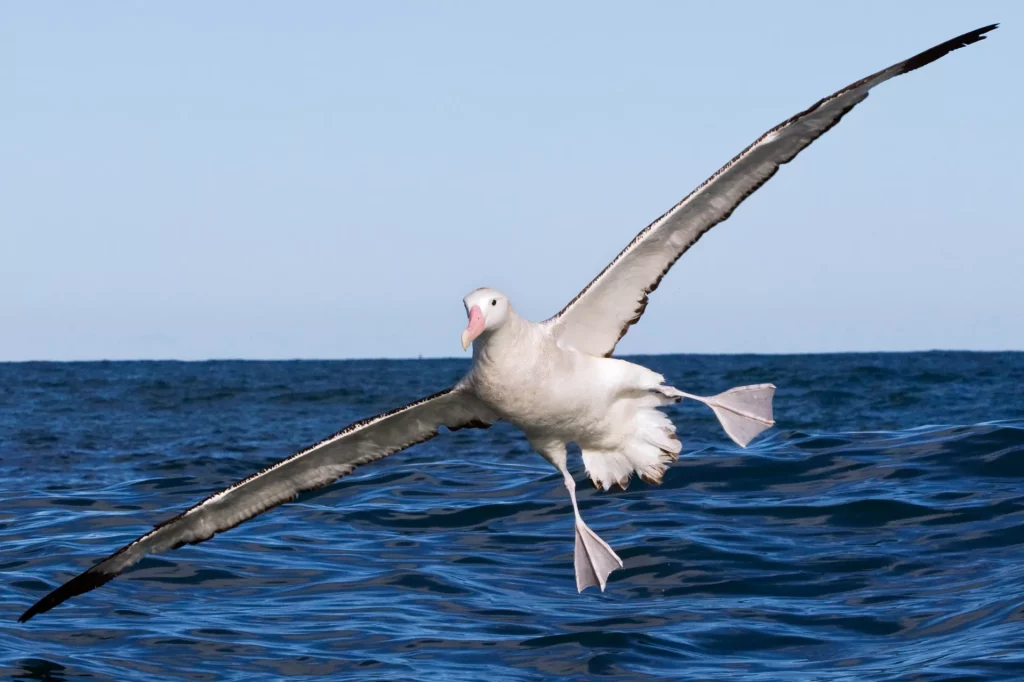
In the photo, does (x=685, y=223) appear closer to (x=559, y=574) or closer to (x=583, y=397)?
(x=583, y=397)

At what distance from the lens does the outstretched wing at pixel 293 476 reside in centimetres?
918

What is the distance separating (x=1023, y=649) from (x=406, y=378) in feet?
181

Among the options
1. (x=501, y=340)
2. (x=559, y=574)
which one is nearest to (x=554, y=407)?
(x=501, y=340)

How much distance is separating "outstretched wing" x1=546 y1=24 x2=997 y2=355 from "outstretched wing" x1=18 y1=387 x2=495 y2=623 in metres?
0.97

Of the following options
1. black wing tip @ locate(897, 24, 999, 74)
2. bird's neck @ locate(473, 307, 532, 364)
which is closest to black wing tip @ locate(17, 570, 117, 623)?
bird's neck @ locate(473, 307, 532, 364)

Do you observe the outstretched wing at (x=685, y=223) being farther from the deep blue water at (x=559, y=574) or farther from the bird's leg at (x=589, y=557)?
the deep blue water at (x=559, y=574)

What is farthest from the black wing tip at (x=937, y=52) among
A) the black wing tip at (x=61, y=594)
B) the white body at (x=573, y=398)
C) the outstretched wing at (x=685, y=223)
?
the black wing tip at (x=61, y=594)

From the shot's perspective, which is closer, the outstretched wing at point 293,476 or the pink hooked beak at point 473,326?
the pink hooked beak at point 473,326

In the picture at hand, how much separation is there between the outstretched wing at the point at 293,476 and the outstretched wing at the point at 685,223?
0.97 metres

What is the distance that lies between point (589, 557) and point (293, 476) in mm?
2282

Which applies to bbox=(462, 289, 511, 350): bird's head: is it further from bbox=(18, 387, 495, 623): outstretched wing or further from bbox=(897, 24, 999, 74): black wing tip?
bbox=(897, 24, 999, 74): black wing tip

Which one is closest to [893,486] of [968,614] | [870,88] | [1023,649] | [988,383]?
[968,614]

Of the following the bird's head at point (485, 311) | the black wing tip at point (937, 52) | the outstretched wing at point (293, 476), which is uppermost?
the black wing tip at point (937, 52)

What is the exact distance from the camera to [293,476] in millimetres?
9664
